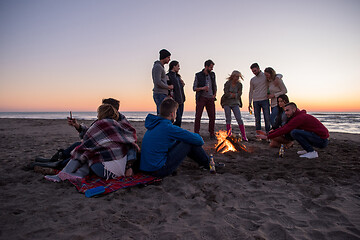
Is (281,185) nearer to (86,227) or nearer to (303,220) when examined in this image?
(303,220)

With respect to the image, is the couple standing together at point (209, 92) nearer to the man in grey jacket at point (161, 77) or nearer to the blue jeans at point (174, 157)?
the man in grey jacket at point (161, 77)

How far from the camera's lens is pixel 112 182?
2.93 metres

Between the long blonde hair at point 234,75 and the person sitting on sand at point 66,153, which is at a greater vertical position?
the long blonde hair at point 234,75

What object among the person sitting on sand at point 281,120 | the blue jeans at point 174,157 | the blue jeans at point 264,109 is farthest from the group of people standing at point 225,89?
the blue jeans at point 174,157

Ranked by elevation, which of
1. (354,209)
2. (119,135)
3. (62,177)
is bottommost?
(354,209)

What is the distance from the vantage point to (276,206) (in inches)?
90.5

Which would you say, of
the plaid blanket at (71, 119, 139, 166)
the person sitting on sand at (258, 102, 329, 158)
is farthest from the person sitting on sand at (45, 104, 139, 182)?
the person sitting on sand at (258, 102, 329, 158)

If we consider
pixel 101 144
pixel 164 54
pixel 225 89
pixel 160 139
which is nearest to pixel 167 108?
pixel 160 139

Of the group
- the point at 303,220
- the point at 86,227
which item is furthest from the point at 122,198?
the point at 303,220

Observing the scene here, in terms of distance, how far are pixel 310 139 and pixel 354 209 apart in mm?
2389

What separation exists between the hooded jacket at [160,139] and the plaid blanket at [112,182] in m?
0.18

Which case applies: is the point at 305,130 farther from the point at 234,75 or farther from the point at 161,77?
the point at 161,77

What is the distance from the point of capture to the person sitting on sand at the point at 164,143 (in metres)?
2.90

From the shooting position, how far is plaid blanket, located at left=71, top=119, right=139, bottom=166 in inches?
114
